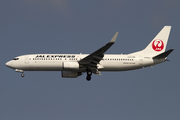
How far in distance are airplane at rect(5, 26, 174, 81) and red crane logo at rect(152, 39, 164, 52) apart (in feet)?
7.31

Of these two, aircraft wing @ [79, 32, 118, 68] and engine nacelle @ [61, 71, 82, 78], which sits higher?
aircraft wing @ [79, 32, 118, 68]

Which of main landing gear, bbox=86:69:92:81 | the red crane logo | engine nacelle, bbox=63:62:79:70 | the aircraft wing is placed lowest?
main landing gear, bbox=86:69:92:81

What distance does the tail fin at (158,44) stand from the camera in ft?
181

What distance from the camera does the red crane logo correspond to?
5597 cm

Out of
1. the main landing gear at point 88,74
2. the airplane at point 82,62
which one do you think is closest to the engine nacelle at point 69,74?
the airplane at point 82,62

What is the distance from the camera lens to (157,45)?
56188 mm

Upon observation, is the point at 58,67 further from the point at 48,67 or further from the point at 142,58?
the point at 142,58

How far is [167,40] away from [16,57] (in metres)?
25.1

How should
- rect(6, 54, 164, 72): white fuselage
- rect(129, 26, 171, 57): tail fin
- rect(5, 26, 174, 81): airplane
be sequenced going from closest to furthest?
rect(5, 26, 174, 81): airplane
rect(6, 54, 164, 72): white fuselage
rect(129, 26, 171, 57): tail fin

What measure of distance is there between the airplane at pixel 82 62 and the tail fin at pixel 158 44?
1008 millimetres

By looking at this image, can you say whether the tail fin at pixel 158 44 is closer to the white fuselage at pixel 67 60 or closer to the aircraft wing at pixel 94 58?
the white fuselage at pixel 67 60

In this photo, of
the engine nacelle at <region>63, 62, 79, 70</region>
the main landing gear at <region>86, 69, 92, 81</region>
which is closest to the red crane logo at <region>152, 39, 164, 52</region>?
the main landing gear at <region>86, 69, 92, 81</region>

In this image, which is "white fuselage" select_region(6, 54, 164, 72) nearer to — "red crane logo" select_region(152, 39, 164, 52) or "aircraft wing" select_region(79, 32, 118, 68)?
"aircraft wing" select_region(79, 32, 118, 68)

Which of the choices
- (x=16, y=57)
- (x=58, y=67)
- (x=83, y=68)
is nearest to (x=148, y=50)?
(x=83, y=68)
